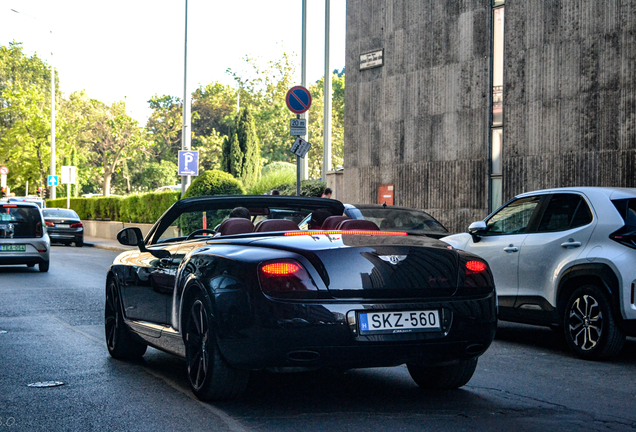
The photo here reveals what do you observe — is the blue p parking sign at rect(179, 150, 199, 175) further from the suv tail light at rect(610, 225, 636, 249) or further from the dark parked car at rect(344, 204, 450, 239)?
the suv tail light at rect(610, 225, 636, 249)

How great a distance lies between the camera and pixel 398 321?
5.01 meters

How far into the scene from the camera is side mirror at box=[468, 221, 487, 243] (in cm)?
888

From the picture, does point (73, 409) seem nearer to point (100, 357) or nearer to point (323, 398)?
point (323, 398)

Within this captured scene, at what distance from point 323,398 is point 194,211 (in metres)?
1.84

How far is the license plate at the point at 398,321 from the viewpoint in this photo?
16.2 ft

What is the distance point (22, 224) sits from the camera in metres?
18.9

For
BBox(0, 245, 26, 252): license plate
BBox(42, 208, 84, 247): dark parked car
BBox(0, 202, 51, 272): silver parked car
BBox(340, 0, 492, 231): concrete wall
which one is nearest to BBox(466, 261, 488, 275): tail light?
BBox(340, 0, 492, 231): concrete wall

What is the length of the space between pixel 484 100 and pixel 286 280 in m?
15.7

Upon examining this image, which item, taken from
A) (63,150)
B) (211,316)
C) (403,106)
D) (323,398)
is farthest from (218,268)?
(63,150)

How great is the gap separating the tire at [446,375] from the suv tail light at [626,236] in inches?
86.7

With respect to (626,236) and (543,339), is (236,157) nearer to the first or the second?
(543,339)

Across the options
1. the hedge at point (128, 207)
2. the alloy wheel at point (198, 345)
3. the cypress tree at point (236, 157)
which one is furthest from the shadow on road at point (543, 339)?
the cypress tree at point (236, 157)

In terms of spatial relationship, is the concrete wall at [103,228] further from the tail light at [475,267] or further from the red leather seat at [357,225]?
the tail light at [475,267]

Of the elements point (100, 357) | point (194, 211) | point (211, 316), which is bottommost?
point (100, 357)
